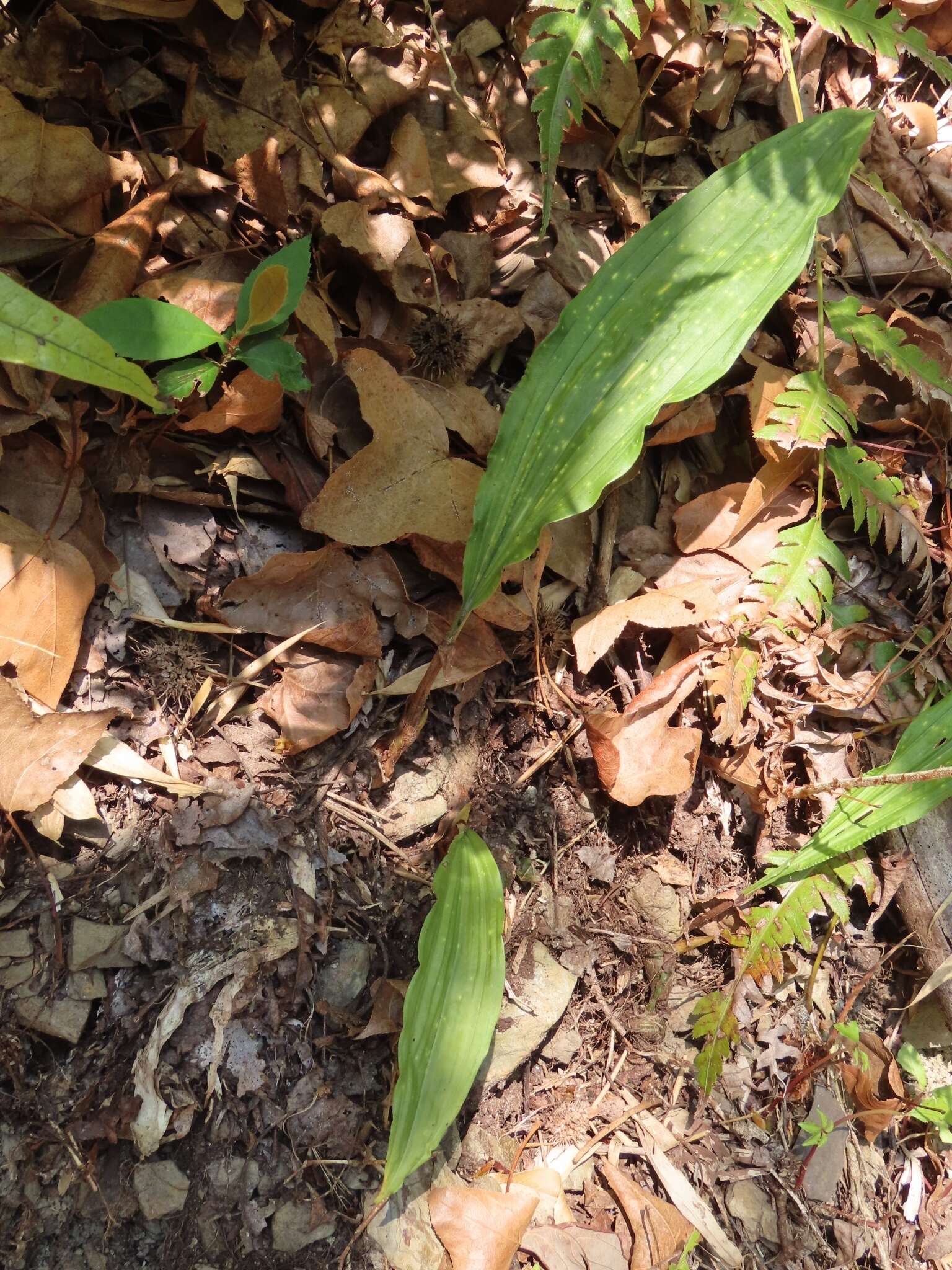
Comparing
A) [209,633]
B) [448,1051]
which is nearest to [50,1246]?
[448,1051]

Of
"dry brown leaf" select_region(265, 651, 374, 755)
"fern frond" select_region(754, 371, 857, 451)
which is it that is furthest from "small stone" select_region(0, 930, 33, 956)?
"fern frond" select_region(754, 371, 857, 451)

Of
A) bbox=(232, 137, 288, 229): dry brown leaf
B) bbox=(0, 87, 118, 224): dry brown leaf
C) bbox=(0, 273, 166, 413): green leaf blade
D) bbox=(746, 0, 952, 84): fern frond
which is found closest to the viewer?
bbox=(0, 273, 166, 413): green leaf blade

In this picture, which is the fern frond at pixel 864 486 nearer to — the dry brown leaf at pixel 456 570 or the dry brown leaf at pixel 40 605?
the dry brown leaf at pixel 456 570

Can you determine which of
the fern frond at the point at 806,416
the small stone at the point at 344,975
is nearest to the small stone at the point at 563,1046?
the small stone at the point at 344,975

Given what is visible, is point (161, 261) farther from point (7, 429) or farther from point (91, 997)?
point (91, 997)

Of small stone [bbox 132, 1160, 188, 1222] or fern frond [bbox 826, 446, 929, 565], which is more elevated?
fern frond [bbox 826, 446, 929, 565]

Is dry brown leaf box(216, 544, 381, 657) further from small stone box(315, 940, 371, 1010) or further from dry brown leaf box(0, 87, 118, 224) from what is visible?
dry brown leaf box(0, 87, 118, 224)

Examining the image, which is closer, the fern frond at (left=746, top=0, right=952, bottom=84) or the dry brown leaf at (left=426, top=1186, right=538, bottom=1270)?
the dry brown leaf at (left=426, top=1186, right=538, bottom=1270)
